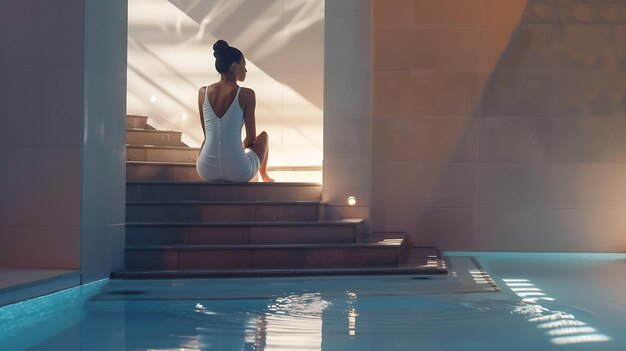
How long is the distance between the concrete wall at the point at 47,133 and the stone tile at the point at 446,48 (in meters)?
3.74

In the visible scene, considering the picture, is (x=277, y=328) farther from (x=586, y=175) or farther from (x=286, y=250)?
(x=586, y=175)

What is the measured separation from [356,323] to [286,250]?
2.29 m

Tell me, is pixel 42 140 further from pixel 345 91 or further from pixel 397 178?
pixel 397 178

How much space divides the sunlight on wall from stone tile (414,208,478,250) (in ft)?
4.97

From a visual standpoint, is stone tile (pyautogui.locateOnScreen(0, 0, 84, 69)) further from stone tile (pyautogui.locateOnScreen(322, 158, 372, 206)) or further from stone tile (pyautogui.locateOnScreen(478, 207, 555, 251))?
stone tile (pyautogui.locateOnScreen(478, 207, 555, 251))

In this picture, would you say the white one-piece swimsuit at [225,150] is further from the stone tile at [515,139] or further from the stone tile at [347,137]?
the stone tile at [515,139]

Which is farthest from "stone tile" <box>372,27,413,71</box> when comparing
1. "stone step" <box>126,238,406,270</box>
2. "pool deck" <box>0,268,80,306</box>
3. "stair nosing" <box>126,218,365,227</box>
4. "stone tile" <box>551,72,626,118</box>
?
"pool deck" <box>0,268,80,306</box>

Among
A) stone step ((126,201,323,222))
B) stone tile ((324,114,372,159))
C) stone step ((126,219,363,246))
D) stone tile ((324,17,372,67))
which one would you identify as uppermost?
stone tile ((324,17,372,67))

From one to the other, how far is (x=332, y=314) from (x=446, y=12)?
16.1 feet

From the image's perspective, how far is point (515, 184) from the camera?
7844 millimetres

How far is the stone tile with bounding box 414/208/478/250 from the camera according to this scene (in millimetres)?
7914

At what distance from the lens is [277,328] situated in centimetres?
324

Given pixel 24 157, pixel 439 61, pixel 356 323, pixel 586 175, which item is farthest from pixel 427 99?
pixel 356 323

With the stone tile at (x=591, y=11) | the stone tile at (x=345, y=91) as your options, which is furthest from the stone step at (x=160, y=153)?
the stone tile at (x=591, y=11)
